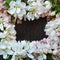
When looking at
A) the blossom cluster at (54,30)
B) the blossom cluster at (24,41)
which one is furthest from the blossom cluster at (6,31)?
the blossom cluster at (54,30)

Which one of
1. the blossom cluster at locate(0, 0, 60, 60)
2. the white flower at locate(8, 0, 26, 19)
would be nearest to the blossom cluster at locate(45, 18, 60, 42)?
the blossom cluster at locate(0, 0, 60, 60)

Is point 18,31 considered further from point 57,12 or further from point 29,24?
point 57,12

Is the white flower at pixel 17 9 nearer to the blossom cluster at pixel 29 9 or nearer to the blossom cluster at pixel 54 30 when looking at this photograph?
the blossom cluster at pixel 29 9

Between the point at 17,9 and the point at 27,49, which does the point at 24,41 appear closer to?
the point at 27,49

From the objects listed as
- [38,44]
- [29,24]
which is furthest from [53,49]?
[29,24]

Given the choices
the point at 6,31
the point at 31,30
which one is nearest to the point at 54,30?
the point at 31,30

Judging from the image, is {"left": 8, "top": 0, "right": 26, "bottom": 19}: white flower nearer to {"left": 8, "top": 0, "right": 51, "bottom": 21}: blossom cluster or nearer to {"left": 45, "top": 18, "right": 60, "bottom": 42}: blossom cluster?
{"left": 8, "top": 0, "right": 51, "bottom": 21}: blossom cluster

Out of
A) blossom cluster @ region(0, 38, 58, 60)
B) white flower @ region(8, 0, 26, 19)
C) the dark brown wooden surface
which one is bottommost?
blossom cluster @ region(0, 38, 58, 60)
